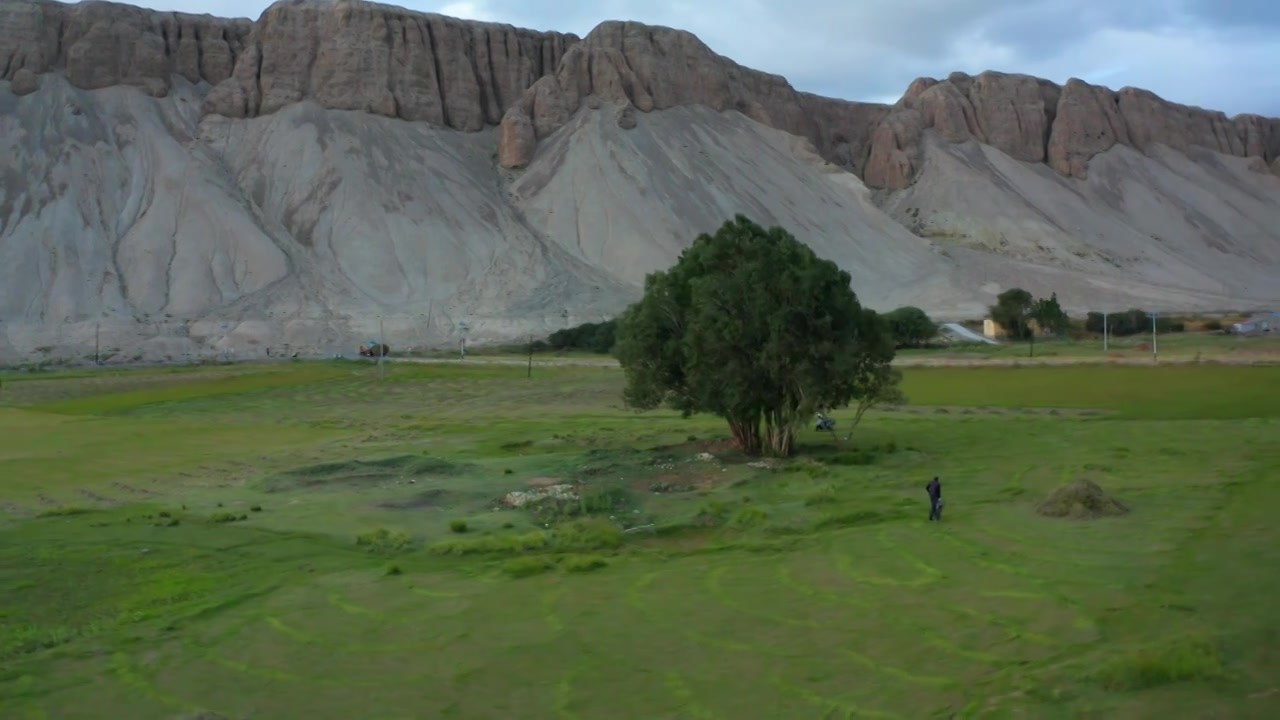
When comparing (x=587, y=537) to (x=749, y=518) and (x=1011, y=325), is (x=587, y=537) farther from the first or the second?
(x=1011, y=325)

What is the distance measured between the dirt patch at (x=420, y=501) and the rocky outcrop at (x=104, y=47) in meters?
100

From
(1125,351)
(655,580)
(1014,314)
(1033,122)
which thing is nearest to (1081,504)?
(655,580)

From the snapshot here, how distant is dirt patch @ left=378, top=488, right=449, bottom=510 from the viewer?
2558 cm

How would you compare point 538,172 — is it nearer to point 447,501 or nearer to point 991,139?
point 991,139

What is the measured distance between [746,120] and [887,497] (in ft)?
381

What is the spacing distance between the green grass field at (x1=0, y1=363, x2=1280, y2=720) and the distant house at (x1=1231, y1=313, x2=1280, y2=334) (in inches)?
2396

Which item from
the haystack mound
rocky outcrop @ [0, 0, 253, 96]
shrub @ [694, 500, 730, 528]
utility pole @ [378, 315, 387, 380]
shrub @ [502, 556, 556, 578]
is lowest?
shrub @ [502, 556, 556, 578]

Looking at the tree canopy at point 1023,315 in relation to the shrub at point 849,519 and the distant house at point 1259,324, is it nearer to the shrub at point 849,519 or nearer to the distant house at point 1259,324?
the distant house at point 1259,324

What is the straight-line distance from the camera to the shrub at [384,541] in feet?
67.8

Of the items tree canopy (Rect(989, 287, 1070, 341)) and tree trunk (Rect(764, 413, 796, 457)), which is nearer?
tree trunk (Rect(764, 413, 796, 457))

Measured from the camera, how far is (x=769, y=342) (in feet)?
105

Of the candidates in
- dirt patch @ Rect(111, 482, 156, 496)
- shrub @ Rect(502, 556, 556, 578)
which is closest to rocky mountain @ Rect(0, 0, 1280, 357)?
dirt patch @ Rect(111, 482, 156, 496)

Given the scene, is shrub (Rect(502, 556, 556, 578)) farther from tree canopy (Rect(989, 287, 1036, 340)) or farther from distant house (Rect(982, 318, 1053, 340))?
tree canopy (Rect(989, 287, 1036, 340))

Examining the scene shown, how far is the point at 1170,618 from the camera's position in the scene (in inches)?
498
